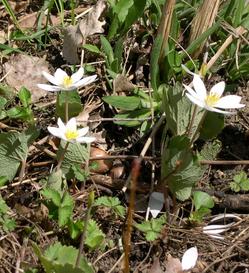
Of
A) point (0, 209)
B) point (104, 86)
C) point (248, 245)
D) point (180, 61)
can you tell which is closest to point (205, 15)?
point (180, 61)

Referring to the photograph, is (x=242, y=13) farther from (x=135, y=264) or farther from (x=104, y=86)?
(x=135, y=264)

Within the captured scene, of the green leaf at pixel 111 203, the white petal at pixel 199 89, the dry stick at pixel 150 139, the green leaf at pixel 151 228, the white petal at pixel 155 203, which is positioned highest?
the white petal at pixel 199 89

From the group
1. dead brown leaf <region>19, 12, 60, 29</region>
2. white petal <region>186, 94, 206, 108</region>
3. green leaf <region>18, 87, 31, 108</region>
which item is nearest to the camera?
white petal <region>186, 94, 206, 108</region>

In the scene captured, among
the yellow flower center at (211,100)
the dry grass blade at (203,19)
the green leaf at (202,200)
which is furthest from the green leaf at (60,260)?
the dry grass blade at (203,19)

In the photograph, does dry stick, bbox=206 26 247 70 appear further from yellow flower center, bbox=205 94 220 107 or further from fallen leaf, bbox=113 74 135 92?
yellow flower center, bbox=205 94 220 107

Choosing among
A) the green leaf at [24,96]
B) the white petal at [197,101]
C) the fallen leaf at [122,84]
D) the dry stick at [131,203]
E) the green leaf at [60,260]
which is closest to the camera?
the dry stick at [131,203]

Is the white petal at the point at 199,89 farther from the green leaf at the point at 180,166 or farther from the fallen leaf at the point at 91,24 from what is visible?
the fallen leaf at the point at 91,24

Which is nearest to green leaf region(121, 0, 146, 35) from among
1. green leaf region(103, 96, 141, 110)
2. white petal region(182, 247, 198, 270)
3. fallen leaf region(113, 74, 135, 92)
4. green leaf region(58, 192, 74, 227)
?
fallen leaf region(113, 74, 135, 92)
